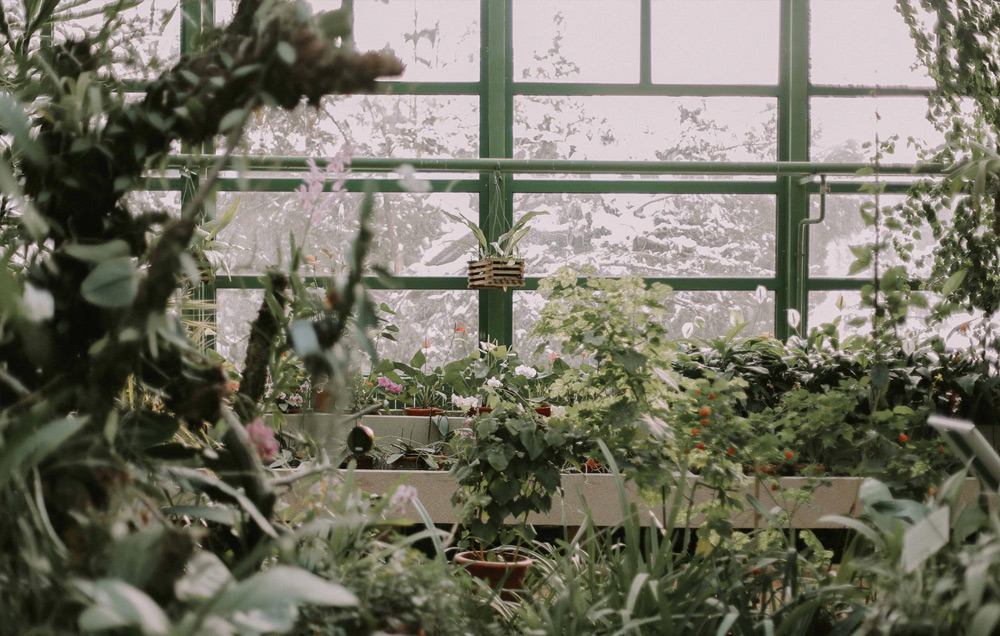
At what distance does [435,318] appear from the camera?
552 centimetres

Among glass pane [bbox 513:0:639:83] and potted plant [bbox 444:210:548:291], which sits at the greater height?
glass pane [bbox 513:0:639:83]

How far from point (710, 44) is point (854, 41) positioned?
1027 millimetres

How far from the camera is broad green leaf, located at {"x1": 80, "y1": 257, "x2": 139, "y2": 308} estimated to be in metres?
0.73

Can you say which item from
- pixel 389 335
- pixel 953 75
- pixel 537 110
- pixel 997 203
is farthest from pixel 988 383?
pixel 537 110

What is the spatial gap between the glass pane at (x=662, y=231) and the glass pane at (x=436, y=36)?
1029 mm

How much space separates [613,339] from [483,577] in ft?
2.21

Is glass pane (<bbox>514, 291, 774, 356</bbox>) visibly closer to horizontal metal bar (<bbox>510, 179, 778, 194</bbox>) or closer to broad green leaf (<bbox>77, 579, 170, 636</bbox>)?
horizontal metal bar (<bbox>510, 179, 778, 194</bbox>)

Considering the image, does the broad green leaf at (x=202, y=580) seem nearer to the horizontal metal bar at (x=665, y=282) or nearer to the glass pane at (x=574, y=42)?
the horizontal metal bar at (x=665, y=282)

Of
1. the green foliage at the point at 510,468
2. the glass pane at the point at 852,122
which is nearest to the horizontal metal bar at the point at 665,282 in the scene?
the glass pane at the point at 852,122

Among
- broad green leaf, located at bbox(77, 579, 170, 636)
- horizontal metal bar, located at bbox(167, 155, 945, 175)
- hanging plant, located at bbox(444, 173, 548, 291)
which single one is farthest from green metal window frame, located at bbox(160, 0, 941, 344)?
broad green leaf, located at bbox(77, 579, 170, 636)

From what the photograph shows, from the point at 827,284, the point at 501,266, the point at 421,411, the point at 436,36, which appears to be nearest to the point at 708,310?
the point at 827,284

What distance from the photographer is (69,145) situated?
92 cm

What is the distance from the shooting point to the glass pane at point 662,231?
561cm

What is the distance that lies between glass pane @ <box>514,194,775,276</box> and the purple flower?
1.56m
